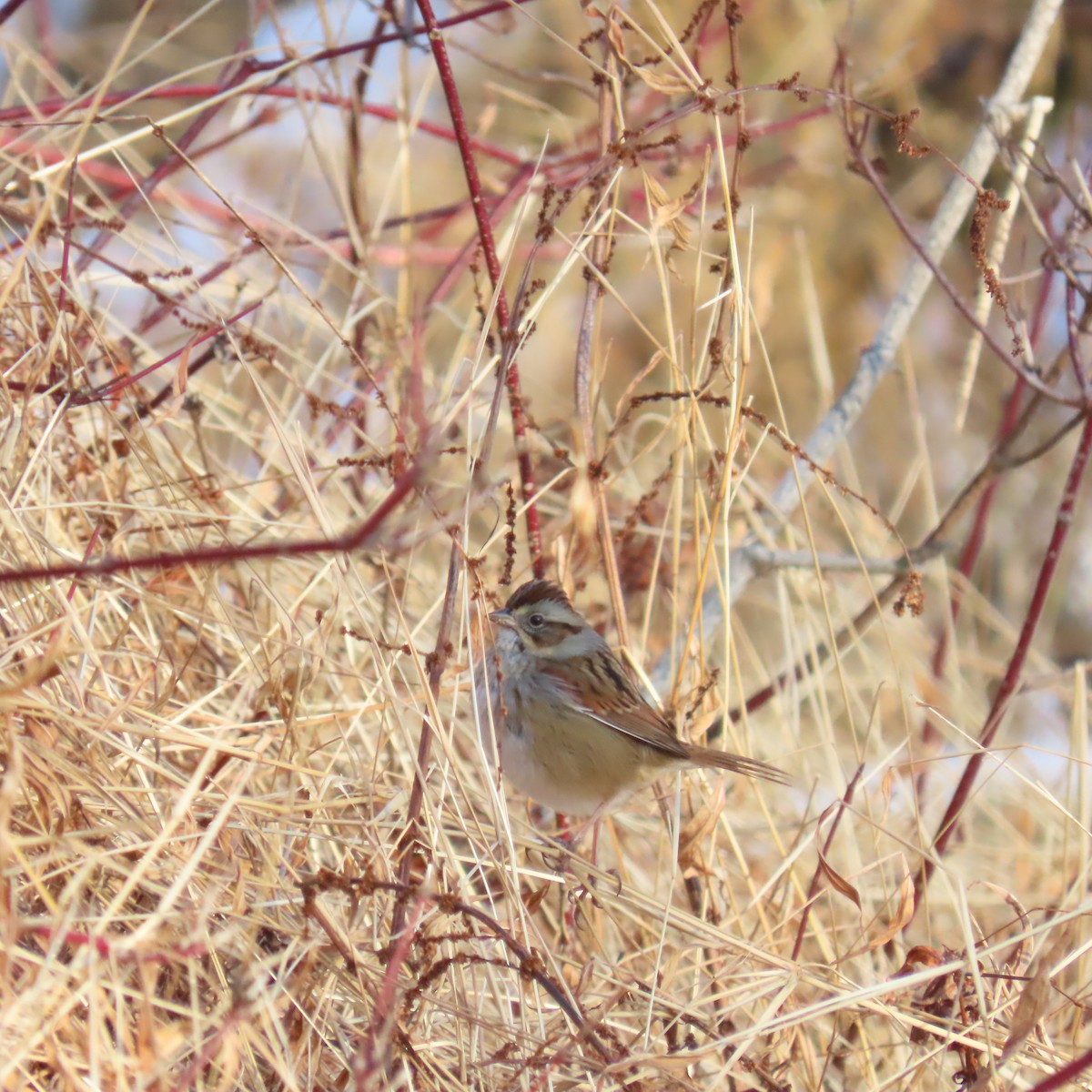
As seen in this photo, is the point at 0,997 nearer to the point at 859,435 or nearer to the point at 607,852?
the point at 607,852

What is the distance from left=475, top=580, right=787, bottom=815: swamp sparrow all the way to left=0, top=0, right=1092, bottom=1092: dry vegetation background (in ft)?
0.26

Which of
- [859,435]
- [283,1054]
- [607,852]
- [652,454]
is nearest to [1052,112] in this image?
[859,435]

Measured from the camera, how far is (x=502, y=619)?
2729 millimetres

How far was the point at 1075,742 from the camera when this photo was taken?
2.96m

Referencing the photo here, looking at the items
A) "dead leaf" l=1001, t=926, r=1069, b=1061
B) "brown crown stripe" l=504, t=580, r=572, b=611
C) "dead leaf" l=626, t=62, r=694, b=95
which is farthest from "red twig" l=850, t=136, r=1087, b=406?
"dead leaf" l=1001, t=926, r=1069, b=1061

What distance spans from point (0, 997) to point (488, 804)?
3.00 feet

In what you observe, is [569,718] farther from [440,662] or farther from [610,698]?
[440,662]

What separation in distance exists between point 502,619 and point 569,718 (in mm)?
286

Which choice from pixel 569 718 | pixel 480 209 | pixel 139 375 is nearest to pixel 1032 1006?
pixel 569 718

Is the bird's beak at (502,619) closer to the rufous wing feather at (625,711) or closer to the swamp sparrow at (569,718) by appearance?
the swamp sparrow at (569,718)

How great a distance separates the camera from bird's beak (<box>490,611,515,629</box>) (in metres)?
2.71

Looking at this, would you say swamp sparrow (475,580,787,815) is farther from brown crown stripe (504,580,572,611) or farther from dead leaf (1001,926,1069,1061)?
dead leaf (1001,926,1069,1061)

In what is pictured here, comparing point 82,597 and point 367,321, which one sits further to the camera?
point 367,321

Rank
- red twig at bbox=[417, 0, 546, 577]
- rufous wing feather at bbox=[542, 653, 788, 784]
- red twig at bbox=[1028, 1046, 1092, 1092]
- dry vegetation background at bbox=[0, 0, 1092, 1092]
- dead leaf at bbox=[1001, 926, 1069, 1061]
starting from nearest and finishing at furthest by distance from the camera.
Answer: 1. red twig at bbox=[1028, 1046, 1092, 1092]
2. dead leaf at bbox=[1001, 926, 1069, 1061]
3. dry vegetation background at bbox=[0, 0, 1092, 1092]
4. red twig at bbox=[417, 0, 546, 577]
5. rufous wing feather at bbox=[542, 653, 788, 784]
